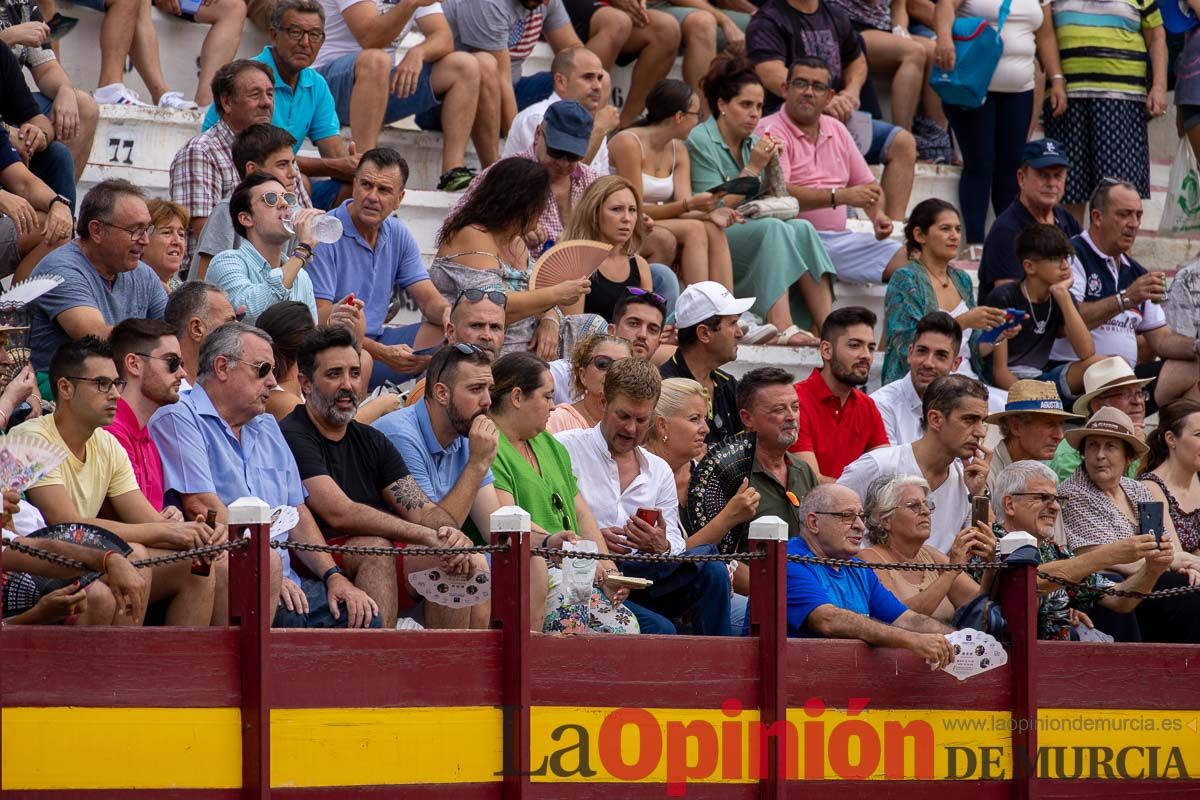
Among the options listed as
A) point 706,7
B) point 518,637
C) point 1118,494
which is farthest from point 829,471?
point 706,7

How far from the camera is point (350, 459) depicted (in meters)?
6.91

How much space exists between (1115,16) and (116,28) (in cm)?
634

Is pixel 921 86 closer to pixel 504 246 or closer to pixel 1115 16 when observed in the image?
pixel 1115 16

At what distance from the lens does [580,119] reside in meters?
9.59

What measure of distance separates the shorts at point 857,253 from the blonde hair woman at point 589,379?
3.18 m

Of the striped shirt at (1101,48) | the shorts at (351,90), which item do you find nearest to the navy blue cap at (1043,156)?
the striped shirt at (1101,48)

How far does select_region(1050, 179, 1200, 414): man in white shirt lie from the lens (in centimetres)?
1099

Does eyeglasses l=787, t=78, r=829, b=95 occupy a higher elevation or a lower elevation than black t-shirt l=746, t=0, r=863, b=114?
lower

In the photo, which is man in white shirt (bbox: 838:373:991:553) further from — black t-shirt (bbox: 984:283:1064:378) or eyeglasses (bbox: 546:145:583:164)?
black t-shirt (bbox: 984:283:1064:378)

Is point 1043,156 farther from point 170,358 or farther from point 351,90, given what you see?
point 170,358

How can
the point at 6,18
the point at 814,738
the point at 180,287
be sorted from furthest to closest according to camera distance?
1. the point at 6,18
2. the point at 180,287
3. the point at 814,738

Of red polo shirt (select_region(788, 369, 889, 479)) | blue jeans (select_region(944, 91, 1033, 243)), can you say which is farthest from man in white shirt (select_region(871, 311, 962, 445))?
blue jeans (select_region(944, 91, 1033, 243))

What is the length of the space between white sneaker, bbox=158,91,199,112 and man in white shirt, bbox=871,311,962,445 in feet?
12.3

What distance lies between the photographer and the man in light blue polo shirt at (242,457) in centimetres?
639
